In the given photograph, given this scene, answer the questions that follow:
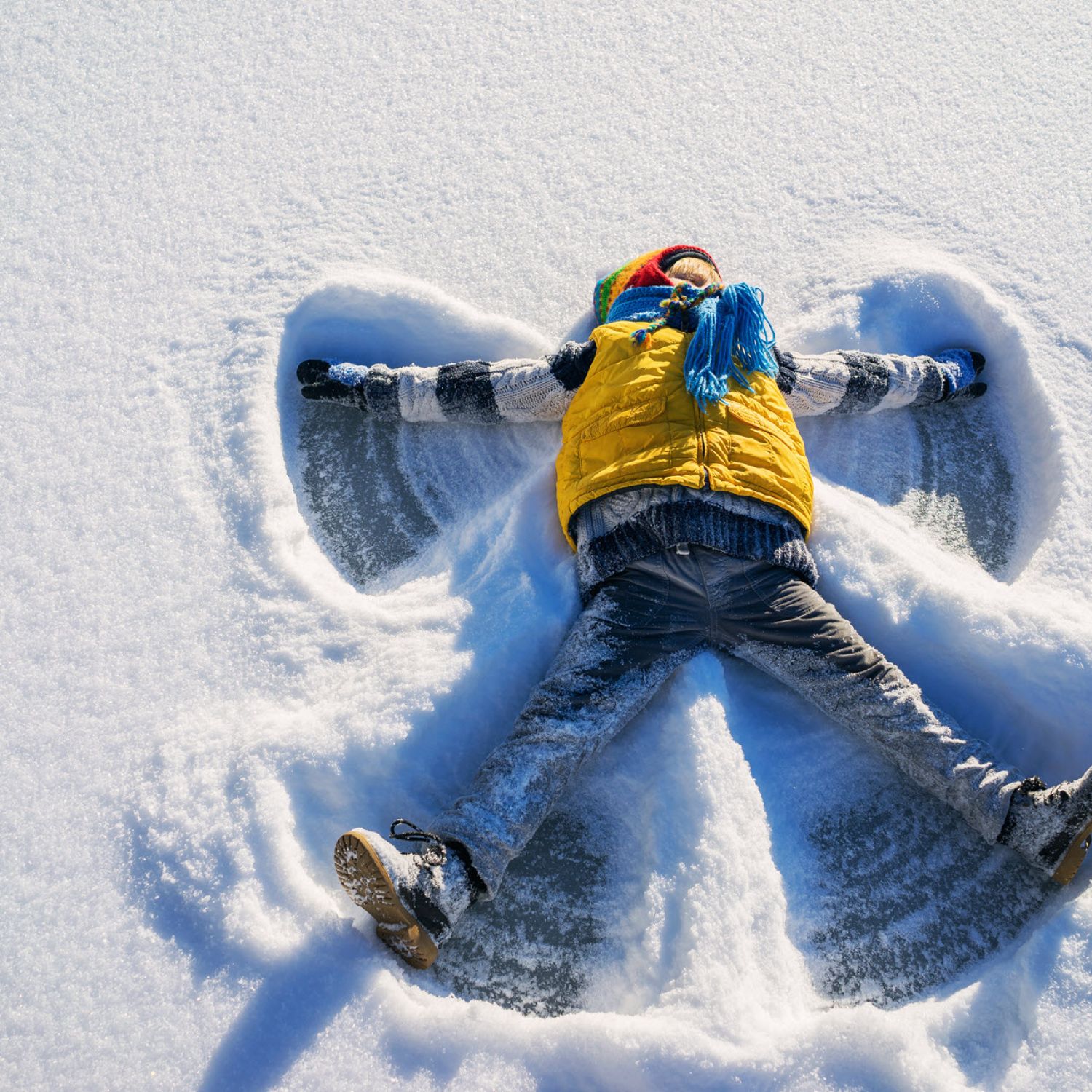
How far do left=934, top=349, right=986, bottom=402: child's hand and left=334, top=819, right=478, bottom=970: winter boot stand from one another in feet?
5.13

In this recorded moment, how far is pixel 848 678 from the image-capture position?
1722 mm

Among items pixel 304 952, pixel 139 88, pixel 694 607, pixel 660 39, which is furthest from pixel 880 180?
pixel 304 952

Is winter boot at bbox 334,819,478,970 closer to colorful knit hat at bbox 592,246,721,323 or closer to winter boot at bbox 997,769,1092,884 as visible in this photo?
winter boot at bbox 997,769,1092,884

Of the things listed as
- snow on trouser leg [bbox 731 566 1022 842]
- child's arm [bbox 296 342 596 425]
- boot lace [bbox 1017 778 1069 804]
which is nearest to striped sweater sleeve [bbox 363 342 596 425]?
child's arm [bbox 296 342 596 425]

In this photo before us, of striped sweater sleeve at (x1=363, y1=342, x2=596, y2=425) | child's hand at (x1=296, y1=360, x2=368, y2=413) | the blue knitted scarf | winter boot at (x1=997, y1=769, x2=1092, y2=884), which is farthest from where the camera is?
child's hand at (x1=296, y1=360, x2=368, y2=413)

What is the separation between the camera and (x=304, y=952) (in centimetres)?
147

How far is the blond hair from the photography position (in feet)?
6.81

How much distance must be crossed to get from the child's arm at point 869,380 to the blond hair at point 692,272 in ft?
0.74

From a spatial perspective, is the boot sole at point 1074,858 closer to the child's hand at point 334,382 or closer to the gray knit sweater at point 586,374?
the gray knit sweater at point 586,374

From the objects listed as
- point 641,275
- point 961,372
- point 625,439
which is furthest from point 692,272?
point 961,372

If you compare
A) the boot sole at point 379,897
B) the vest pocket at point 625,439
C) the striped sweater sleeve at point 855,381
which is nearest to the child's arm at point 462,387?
the vest pocket at point 625,439

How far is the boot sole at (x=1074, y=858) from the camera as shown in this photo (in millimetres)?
1550

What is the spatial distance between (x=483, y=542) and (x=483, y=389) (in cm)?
34

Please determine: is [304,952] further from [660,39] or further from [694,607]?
[660,39]
